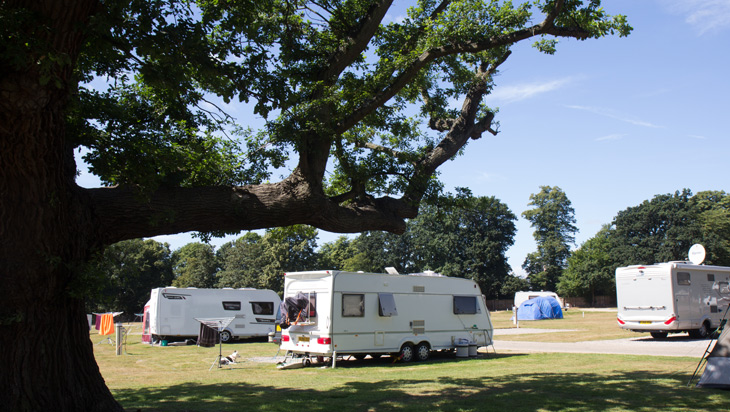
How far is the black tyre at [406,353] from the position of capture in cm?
1565

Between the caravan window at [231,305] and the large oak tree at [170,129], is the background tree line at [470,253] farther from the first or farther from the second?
the large oak tree at [170,129]

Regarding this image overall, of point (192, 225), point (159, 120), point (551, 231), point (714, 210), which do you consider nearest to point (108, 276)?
point (192, 225)

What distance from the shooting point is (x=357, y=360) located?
641 inches

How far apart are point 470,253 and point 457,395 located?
64.5 metres

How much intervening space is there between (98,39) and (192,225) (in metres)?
2.38

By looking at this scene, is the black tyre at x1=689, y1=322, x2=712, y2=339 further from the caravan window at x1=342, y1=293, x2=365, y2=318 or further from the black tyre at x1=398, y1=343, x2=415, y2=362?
the caravan window at x1=342, y1=293, x2=365, y2=318

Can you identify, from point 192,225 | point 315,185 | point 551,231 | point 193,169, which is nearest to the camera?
point 192,225

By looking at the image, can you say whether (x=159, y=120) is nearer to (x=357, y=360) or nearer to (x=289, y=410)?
(x=289, y=410)

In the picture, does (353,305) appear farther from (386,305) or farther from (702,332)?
(702,332)

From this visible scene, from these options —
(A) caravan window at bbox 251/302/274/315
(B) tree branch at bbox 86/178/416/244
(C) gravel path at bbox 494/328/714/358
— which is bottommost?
(C) gravel path at bbox 494/328/714/358

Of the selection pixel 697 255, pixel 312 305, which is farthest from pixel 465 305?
pixel 697 255

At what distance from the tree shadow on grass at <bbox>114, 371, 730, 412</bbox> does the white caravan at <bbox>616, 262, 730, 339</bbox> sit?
9700mm

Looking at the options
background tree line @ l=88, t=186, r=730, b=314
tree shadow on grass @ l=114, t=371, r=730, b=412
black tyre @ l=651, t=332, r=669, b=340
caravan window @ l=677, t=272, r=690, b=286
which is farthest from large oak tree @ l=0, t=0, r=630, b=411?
background tree line @ l=88, t=186, r=730, b=314

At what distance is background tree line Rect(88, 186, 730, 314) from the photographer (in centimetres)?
6047
